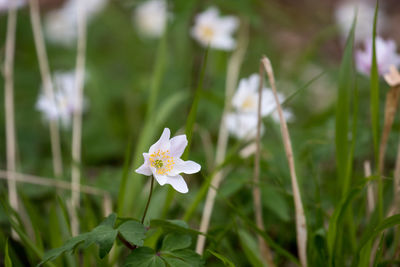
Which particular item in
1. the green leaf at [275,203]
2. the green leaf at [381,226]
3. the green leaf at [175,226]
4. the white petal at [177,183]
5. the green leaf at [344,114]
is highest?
the green leaf at [344,114]

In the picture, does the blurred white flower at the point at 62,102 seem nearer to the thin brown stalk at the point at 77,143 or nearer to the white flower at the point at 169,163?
the thin brown stalk at the point at 77,143

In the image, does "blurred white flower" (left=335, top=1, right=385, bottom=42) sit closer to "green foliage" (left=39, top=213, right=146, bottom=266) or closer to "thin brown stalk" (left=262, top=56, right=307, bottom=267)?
"thin brown stalk" (left=262, top=56, right=307, bottom=267)

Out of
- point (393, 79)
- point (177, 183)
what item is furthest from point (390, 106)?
point (177, 183)

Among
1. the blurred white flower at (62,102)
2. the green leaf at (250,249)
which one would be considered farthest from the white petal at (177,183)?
the blurred white flower at (62,102)

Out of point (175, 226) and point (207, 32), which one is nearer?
point (175, 226)

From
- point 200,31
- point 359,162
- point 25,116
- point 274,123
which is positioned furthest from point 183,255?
point 25,116

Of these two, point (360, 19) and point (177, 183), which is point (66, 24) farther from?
point (177, 183)
